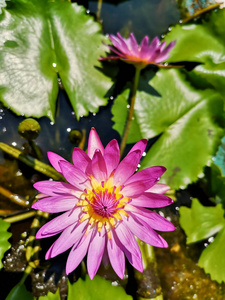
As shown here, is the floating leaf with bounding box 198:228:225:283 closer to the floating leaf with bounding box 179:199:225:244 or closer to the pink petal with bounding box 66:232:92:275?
the floating leaf with bounding box 179:199:225:244

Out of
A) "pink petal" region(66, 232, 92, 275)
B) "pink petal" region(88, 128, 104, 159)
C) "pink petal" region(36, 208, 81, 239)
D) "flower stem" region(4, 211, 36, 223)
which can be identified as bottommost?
"flower stem" region(4, 211, 36, 223)

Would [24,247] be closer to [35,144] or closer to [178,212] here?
[35,144]

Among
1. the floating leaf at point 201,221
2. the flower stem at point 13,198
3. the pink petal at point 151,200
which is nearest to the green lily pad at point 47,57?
the flower stem at point 13,198

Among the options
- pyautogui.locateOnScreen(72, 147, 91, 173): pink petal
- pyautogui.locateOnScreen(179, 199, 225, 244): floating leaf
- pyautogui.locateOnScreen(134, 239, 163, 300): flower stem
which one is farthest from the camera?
pyautogui.locateOnScreen(179, 199, 225, 244): floating leaf

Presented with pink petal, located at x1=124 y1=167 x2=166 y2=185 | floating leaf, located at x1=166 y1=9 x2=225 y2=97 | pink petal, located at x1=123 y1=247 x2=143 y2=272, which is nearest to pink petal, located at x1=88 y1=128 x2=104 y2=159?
pink petal, located at x1=124 y1=167 x2=166 y2=185

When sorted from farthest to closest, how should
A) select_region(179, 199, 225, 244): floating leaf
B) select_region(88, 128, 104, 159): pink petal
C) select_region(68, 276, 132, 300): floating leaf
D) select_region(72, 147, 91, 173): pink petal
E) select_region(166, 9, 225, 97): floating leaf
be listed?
1. select_region(166, 9, 225, 97): floating leaf
2. select_region(179, 199, 225, 244): floating leaf
3. select_region(68, 276, 132, 300): floating leaf
4. select_region(88, 128, 104, 159): pink petal
5. select_region(72, 147, 91, 173): pink petal

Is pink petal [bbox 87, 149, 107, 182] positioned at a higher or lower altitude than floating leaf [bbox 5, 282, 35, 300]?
higher

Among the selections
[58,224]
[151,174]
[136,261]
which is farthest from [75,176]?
[136,261]
